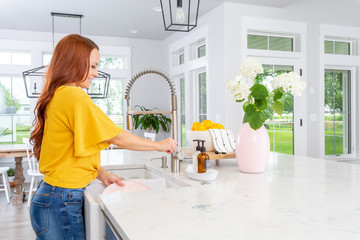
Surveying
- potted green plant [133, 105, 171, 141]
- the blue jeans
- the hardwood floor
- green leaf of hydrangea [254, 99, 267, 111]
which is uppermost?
green leaf of hydrangea [254, 99, 267, 111]

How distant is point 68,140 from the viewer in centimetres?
117

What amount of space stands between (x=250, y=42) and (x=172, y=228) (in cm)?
417

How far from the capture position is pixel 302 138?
193 inches

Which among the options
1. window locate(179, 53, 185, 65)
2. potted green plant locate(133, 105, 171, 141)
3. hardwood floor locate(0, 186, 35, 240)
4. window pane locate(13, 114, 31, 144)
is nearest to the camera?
hardwood floor locate(0, 186, 35, 240)

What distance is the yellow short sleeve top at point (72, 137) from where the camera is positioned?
3.64 feet

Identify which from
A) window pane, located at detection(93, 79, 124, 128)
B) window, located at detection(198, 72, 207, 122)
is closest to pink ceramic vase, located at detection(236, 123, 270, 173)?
window, located at detection(198, 72, 207, 122)

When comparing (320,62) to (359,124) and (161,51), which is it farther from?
Answer: (161,51)

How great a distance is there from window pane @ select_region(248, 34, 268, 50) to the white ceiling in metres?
0.44

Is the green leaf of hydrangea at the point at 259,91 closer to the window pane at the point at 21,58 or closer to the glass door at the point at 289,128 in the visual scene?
the glass door at the point at 289,128

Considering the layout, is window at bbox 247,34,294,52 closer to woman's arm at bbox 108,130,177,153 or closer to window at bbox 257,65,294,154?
window at bbox 257,65,294,154

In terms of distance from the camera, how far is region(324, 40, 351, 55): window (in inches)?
201

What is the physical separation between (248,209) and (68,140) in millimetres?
649

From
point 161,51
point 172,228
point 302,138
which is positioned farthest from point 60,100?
point 161,51

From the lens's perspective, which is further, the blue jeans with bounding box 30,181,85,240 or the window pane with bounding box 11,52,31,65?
the window pane with bounding box 11,52,31,65
